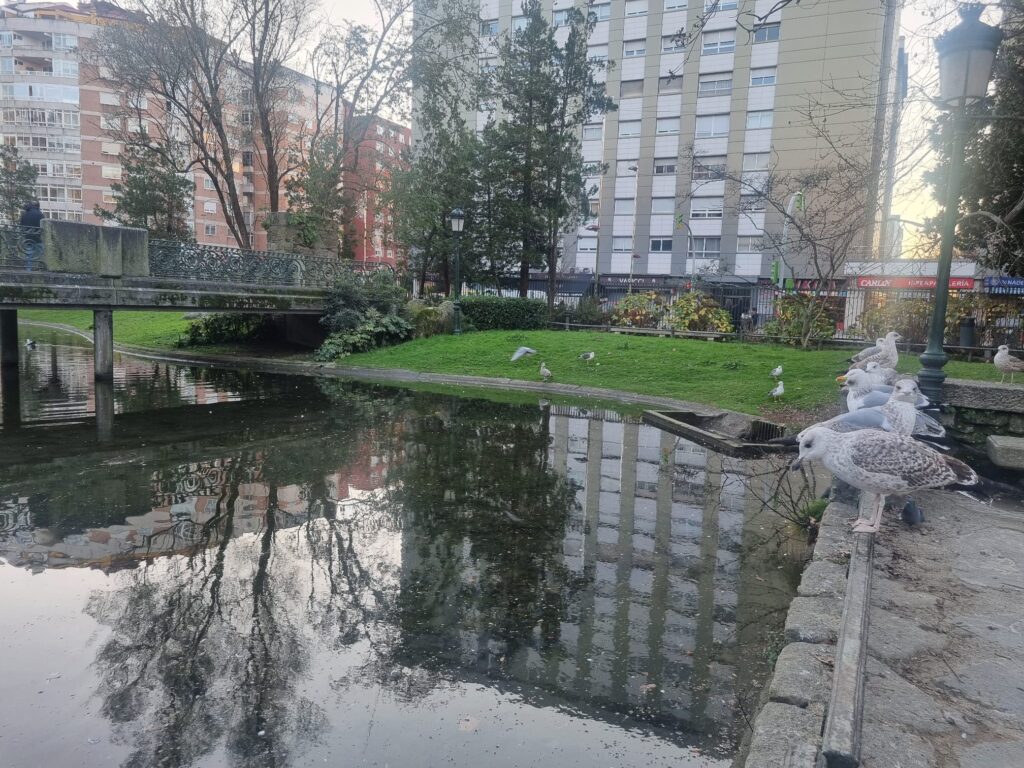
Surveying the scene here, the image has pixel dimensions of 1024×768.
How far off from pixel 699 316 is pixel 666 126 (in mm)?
25858

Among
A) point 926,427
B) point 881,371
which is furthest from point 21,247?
point 926,427

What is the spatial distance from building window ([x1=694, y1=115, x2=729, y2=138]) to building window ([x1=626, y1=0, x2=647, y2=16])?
25.3 feet

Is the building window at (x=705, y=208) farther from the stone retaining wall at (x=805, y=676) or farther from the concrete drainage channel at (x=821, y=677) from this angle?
the concrete drainage channel at (x=821, y=677)

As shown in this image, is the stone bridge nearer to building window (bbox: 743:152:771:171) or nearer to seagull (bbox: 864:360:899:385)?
seagull (bbox: 864:360:899:385)

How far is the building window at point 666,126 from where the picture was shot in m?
43.7

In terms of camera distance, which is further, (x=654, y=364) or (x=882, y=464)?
(x=654, y=364)

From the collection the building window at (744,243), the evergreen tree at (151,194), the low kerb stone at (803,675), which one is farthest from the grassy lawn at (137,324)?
the building window at (744,243)

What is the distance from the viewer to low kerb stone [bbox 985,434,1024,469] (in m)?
6.36

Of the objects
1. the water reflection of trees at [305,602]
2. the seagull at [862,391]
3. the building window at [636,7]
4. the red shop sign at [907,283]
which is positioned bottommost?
the water reflection of trees at [305,602]

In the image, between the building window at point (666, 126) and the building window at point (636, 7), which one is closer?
the building window at point (636, 7)

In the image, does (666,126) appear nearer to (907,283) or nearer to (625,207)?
(625,207)

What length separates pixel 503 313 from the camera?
24859 mm

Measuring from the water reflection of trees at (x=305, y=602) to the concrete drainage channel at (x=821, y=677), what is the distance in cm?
166

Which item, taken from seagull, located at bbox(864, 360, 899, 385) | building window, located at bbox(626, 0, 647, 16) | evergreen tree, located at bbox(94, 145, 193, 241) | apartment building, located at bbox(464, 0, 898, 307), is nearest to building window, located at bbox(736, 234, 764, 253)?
apartment building, located at bbox(464, 0, 898, 307)
